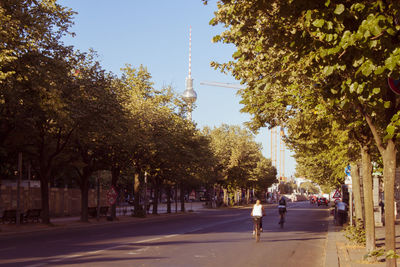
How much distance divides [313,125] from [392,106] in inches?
353

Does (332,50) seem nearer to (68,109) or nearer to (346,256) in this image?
(346,256)

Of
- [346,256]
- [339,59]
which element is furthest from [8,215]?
[339,59]

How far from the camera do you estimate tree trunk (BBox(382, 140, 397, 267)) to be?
28.5 feet

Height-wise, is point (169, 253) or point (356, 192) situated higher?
point (356, 192)

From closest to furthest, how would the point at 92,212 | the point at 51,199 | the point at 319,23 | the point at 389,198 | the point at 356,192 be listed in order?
the point at 319,23 < the point at 389,198 < the point at 356,192 < the point at 92,212 < the point at 51,199

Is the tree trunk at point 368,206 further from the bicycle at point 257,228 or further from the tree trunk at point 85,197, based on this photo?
the tree trunk at point 85,197

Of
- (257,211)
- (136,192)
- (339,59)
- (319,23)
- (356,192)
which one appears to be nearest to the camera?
(319,23)

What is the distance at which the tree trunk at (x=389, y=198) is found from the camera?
867 cm

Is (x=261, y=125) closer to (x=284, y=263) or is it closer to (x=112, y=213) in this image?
(x=284, y=263)

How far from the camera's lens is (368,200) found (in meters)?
15.8

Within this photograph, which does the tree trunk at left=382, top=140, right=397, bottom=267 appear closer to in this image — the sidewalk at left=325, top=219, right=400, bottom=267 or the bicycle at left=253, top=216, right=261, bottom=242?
the sidewalk at left=325, top=219, right=400, bottom=267

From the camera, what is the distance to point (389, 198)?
351 inches

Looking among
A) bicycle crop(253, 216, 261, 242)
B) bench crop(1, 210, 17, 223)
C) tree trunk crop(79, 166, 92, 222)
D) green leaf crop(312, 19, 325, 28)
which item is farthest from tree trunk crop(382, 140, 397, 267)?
tree trunk crop(79, 166, 92, 222)

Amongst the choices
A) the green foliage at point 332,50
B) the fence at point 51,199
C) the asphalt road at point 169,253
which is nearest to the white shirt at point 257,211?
the asphalt road at point 169,253
